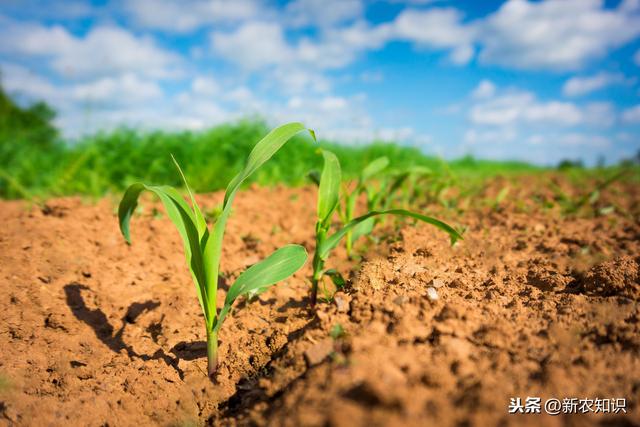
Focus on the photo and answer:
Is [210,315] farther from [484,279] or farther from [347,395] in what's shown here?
[484,279]

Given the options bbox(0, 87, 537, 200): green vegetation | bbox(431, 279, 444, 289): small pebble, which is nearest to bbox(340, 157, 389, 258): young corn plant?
bbox(431, 279, 444, 289): small pebble

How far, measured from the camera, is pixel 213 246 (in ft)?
4.60

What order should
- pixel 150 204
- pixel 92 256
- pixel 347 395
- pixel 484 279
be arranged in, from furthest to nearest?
pixel 150 204, pixel 92 256, pixel 484 279, pixel 347 395

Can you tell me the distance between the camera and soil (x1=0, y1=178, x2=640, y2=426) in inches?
40.7

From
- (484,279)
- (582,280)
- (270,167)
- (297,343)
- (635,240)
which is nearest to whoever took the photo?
(297,343)

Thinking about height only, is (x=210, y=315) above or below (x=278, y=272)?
below

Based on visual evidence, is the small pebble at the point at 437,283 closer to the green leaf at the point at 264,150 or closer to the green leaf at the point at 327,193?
the green leaf at the point at 327,193

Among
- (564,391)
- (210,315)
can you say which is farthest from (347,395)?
(210,315)

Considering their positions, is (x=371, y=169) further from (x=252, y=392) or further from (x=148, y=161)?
(x=148, y=161)

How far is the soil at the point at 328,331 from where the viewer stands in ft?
3.39

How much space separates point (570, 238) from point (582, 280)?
0.85 metres

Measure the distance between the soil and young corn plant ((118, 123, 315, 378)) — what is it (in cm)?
22

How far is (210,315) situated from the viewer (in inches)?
57.6

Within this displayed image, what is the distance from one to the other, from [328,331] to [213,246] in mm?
472
